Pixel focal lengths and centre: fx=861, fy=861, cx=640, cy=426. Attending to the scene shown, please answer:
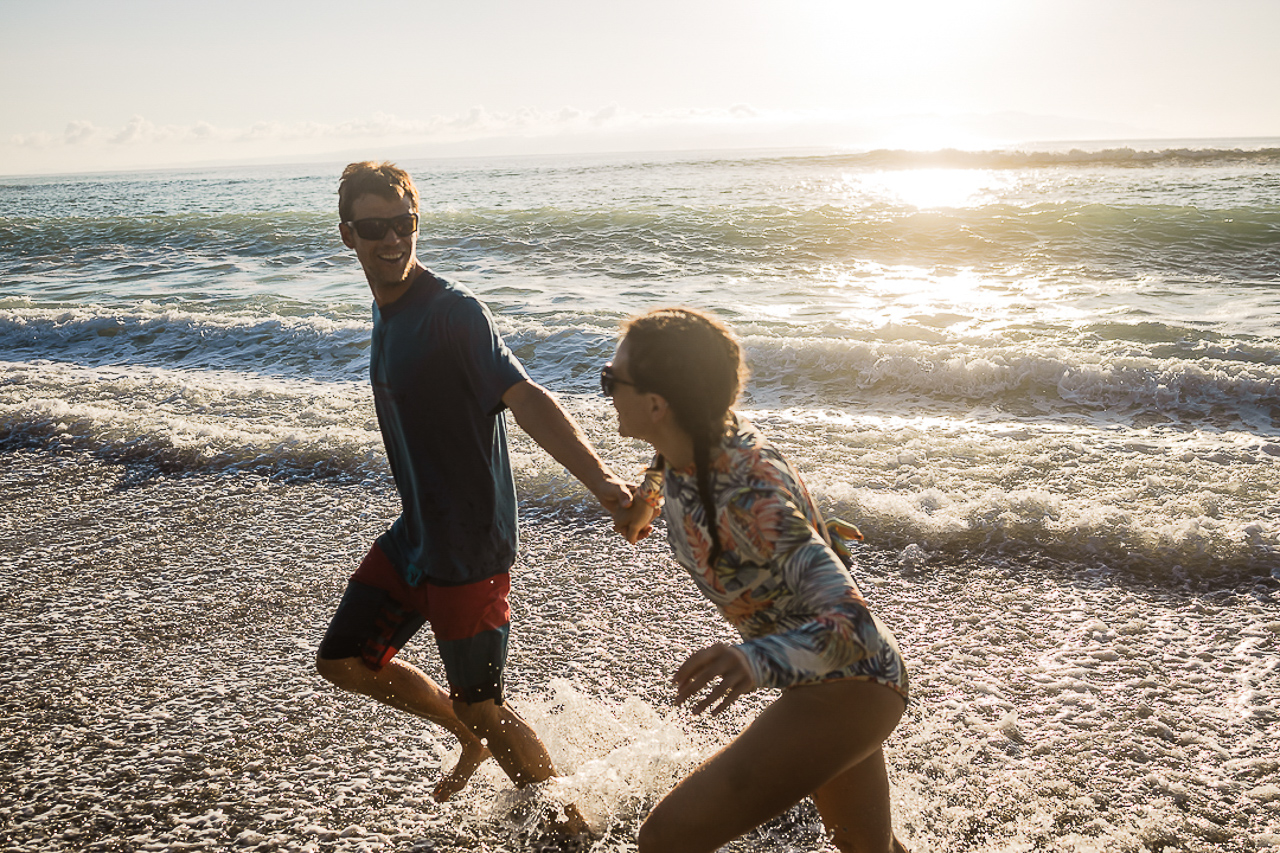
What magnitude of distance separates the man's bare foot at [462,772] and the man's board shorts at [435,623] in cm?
41

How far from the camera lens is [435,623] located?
2732mm

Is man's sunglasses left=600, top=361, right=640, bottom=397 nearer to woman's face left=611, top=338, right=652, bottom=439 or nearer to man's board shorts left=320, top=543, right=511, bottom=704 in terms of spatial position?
woman's face left=611, top=338, right=652, bottom=439

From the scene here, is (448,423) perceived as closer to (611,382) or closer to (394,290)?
(394,290)

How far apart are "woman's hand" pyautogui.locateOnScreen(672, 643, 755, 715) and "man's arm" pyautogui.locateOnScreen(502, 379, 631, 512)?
2.67ft

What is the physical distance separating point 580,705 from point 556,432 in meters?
1.71

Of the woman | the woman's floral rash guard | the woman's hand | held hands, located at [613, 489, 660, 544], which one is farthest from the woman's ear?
the woman's hand

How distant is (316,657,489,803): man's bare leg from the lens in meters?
2.83

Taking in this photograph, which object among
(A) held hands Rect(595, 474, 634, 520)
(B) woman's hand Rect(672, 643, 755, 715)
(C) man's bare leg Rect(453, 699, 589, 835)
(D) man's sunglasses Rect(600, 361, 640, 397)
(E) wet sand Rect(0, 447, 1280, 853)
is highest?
(D) man's sunglasses Rect(600, 361, 640, 397)

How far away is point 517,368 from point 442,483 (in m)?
0.43

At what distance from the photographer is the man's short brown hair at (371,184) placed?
271 centimetres

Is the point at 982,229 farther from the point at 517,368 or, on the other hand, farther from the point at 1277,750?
the point at 517,368

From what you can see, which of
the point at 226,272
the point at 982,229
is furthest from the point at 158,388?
the point at 982,229

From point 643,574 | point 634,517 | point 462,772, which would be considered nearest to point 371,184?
point 634,517

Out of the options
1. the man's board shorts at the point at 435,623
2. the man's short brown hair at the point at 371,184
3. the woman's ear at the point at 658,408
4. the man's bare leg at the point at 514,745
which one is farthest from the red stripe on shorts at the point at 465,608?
the man's short brown hair at the point at 371,184
